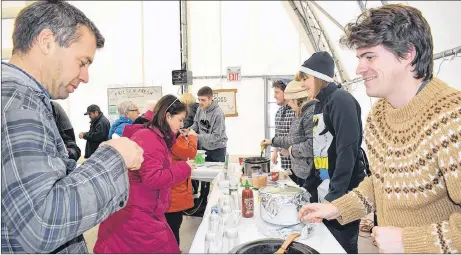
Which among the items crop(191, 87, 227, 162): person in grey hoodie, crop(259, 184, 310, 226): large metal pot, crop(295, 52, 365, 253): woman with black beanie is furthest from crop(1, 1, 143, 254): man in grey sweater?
crop(191, 87, 227, 162): person in grey hoodie

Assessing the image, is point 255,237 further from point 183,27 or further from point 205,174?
point 183,27

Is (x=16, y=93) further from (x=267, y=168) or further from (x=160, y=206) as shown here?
(x=267, y=168)

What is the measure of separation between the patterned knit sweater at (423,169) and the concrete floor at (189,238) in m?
2.04

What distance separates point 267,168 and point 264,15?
18.0 ft

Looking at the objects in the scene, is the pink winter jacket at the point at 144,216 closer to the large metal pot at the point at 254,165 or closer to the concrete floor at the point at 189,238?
the large metal pot at the point at 254,165

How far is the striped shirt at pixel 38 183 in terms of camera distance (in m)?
0.58

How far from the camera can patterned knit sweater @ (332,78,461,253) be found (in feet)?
2.61

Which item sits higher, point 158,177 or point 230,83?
point 230,83

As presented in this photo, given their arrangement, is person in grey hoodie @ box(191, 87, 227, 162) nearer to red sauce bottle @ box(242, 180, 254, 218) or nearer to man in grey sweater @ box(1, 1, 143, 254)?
red sauce bottle @ box(242, 180, 254, 218)

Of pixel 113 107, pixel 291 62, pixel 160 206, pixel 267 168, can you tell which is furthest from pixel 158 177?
pixel 291 62

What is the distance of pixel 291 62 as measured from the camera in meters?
7.02

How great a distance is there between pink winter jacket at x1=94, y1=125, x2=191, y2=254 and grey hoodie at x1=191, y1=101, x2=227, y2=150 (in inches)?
87.7

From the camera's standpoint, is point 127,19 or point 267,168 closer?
point 267,168

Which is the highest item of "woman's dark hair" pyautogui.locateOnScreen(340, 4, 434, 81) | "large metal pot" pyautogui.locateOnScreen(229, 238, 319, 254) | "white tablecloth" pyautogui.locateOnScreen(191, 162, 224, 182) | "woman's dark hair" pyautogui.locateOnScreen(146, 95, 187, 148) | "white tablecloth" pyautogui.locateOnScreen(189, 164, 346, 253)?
"woman's dark hair" pyautogui.locateOnScreen(340, 4, 434, 81)
